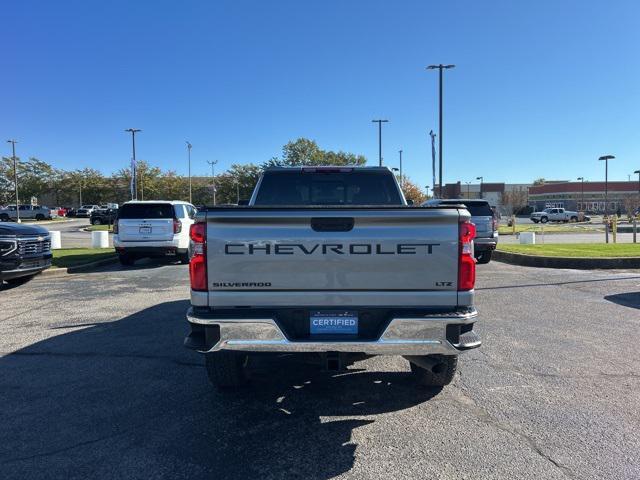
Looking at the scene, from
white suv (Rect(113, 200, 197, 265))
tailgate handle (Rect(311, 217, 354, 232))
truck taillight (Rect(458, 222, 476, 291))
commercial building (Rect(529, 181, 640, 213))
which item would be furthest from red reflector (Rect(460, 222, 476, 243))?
commercial building (Rect(529, 181, 640, 213))

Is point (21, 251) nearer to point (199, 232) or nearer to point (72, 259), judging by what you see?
point (72, 259)

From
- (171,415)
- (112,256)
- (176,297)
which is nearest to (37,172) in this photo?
(112,256)

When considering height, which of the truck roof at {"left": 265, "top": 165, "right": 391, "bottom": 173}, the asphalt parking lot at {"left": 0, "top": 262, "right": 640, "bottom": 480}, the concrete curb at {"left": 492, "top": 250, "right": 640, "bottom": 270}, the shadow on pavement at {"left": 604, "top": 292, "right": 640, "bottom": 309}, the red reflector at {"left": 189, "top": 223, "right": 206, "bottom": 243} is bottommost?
the shadow on pavement at {"left": 604, "top": 292, "right": 640, "bottom": 309}

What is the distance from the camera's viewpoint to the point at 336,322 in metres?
3.55

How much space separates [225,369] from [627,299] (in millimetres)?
7859

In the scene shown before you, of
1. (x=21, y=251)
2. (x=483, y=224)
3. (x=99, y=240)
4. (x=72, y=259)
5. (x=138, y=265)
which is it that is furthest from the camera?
(x=99, y=240)

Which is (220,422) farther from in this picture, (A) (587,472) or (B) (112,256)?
(B) (112,256)

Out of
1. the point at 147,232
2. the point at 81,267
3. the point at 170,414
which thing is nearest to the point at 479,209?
the point at 147,232

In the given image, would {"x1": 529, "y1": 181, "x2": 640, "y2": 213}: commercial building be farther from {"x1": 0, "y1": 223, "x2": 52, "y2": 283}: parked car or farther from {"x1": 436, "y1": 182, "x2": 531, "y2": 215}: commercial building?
{"x1": 0, "y1": 223, "x2": 52, "y2": 283}: parked car

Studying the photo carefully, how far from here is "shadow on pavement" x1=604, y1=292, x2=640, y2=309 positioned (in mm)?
8352

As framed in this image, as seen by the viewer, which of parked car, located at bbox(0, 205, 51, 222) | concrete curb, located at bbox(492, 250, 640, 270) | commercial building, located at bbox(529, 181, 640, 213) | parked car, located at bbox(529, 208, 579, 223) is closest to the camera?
concrete curb, located at bbox(492, 250, 640, 270)

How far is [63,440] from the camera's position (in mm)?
3533

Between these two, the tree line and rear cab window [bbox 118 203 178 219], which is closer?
rear cab window [bbox 118 203 178 219]

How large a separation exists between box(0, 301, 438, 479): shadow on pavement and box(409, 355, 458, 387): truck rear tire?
0.42 feet
